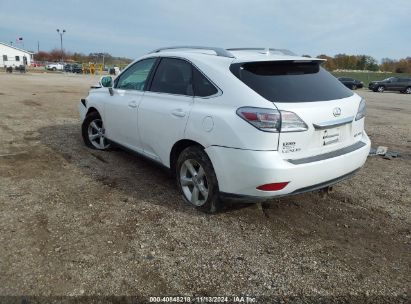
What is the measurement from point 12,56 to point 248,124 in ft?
333

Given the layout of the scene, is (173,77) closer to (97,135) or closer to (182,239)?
(182,239)

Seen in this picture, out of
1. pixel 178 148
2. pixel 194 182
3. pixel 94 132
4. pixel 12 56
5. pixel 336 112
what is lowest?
pixel 194 182

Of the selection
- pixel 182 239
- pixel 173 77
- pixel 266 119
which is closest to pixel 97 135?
pixel 173 77

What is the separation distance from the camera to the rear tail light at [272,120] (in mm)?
3160

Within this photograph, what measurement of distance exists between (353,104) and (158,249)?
2440mm

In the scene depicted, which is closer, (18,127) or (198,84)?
(198,84)

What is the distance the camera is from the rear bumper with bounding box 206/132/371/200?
319cm

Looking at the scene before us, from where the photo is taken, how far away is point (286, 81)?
11.4 ft

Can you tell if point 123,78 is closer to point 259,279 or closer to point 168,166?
point 168,166

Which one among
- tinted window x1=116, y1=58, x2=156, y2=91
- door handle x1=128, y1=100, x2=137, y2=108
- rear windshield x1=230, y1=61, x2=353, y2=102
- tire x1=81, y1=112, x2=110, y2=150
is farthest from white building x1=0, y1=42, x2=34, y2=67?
rear windshield x1=230, y1=61, x2=353, y2=102

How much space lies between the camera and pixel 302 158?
334 centimetres

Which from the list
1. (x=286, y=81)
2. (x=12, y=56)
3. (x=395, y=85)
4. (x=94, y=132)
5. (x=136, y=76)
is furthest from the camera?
(x=12, y=56)

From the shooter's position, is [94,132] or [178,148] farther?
[94,132]

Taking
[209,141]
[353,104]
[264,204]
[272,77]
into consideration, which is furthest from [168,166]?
[353,104]
